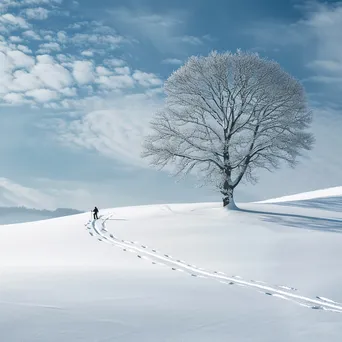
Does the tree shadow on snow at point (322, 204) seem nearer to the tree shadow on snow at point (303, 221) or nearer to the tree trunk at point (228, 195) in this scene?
the tree shadow on snow at point (303, 221)

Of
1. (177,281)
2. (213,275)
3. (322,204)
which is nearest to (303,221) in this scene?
(322,204)

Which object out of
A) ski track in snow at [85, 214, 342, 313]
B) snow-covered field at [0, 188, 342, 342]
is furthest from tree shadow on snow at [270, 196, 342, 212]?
ski track in snow at [85, 214, 342, 313]

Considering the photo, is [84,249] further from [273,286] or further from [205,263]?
[273,286]

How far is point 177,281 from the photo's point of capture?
1223 centimetres

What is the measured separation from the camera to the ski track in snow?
1002 centimetres

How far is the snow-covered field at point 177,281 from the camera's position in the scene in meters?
7.45

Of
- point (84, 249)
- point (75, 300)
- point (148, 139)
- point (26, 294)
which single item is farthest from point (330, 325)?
point (148, 139)

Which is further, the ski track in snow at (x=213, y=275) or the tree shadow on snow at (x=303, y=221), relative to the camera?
the tree shadow on snow at (x=303, y=221)

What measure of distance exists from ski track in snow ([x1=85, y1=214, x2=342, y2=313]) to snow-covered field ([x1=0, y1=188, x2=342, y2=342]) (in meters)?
0.03

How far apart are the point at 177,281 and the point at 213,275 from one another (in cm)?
165

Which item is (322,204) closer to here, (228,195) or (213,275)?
(228,195)

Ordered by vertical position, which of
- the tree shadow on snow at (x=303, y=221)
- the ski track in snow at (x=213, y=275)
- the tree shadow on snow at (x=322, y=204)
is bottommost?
the ski track in snow at (x=213, y=275)

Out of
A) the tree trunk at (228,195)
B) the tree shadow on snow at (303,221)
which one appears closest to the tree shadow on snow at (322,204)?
the tree shadow on snow at (303,221)

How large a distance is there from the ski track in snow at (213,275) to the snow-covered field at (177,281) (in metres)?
0.03
